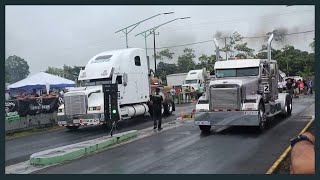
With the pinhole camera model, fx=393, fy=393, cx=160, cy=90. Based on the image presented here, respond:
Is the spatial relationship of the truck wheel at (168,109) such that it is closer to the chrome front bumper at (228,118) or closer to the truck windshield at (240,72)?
the truck windshield at (240,72)

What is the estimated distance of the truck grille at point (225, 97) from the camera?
14383mm

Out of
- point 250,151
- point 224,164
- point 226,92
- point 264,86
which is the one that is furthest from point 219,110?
point 224,164

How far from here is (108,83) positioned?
19250 millimetres

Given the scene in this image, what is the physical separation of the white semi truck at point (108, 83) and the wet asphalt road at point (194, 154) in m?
4.22

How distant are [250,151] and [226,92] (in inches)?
153

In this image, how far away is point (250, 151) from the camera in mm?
10992

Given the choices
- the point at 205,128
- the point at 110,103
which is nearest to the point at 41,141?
the point at 110,103

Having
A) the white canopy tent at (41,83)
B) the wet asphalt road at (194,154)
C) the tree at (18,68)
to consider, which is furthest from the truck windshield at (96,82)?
the tree at (18,68)

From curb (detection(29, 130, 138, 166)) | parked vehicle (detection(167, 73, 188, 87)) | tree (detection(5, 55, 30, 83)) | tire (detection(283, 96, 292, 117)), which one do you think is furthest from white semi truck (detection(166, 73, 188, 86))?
tree (detection(5, 55, 30, 83))

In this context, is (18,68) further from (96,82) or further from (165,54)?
(96,82)

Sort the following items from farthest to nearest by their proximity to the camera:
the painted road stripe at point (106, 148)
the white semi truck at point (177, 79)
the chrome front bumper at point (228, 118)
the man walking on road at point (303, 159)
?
1. the white semi truck at point (177, 79)
2. the chrome front bumper at point (228, 118)
3. the painted road stripe at point (106, 148)
4. the man walking on road at point (303, 159)

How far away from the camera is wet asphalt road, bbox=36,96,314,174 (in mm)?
9266

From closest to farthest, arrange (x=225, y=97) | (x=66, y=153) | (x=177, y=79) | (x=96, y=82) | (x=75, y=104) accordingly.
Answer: (x=66, y=153) < (x=225, y=97) < (x=75, y=104) < (x=96, y=82) < (x=177, y=79)

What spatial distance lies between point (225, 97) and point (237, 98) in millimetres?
450
